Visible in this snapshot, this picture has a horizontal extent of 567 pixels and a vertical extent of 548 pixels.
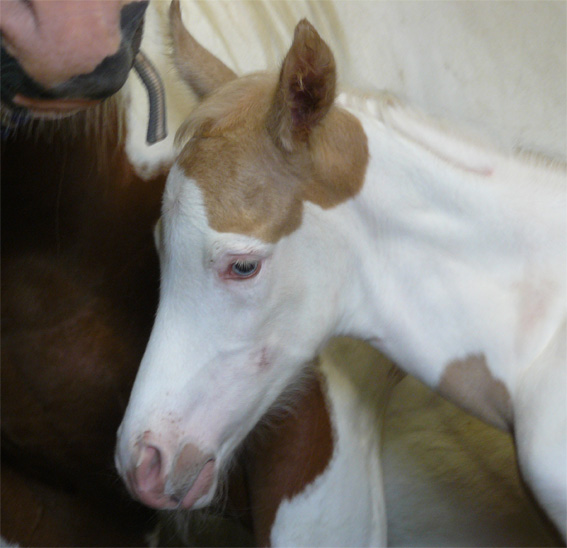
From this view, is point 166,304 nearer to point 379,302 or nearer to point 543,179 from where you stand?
point 379,302

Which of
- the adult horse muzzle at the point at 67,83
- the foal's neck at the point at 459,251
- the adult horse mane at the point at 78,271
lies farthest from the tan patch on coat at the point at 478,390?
the adult horse muzzle at the point at 67,83

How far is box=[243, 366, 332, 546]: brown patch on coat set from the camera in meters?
1.32

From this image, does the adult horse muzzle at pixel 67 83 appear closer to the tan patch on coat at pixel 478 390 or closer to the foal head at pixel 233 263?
the foal head at pixel 233 263

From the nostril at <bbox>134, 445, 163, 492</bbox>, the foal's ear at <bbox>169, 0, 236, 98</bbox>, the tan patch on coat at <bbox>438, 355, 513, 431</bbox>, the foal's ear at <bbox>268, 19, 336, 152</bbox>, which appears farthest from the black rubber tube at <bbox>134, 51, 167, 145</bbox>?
the tan patch on coat at <bbox>438, 355, 513, 431</bbox>

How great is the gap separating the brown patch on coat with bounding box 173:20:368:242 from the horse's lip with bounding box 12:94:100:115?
15 cm

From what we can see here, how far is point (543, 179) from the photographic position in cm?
118

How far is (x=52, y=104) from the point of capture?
39.9 inches

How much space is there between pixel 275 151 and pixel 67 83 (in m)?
0.28

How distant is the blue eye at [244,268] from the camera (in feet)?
3.48

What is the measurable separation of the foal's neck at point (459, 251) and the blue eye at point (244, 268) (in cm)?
17

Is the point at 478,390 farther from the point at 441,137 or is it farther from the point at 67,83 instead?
the point at 67,83

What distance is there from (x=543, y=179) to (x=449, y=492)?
73 cm

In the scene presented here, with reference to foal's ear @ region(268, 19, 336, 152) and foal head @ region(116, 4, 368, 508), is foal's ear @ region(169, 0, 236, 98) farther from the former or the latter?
foal's ear @ region(268, 19, 336, 152)

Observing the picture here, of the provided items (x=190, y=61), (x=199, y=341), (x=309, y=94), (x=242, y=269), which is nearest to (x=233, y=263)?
(x=242, y=269)
